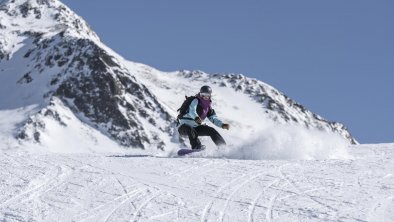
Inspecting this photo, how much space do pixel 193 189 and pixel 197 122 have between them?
634 centimetres

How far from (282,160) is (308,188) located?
4161 millimetres

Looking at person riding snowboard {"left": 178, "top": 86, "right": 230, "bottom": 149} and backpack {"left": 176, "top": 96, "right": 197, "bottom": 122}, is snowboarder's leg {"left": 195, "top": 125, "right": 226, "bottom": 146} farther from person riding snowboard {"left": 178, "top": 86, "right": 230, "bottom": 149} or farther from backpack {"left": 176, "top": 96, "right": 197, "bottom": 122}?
backpack {"left": 176, "top": 96, "right": 197, "bottom": 122}

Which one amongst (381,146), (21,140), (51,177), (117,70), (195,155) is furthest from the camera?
(117,70)

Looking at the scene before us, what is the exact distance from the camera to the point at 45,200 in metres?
11.5

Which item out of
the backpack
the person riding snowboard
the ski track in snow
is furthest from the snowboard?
the ski track in snow

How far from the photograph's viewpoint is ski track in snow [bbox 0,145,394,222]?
1046 centimetres

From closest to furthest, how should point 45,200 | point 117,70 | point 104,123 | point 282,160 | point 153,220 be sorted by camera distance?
point 153,220 → point 45,200 → point 282,160 → point 104,123 → point 117,70

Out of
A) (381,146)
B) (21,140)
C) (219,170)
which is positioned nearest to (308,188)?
(219,170)

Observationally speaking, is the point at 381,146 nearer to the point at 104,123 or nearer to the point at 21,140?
the point at 21,140

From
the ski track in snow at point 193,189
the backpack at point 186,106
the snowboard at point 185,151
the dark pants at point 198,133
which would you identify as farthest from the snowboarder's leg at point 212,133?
the ski track in snow at point 193,189

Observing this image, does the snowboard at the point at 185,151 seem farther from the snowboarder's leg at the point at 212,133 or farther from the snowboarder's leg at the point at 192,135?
the snowboarder's leg at the point at 212,133

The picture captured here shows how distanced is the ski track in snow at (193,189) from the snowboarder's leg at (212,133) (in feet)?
7.95

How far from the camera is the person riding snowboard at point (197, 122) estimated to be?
18750 millimetres

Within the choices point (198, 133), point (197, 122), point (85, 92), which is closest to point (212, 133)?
point (198, 133)
